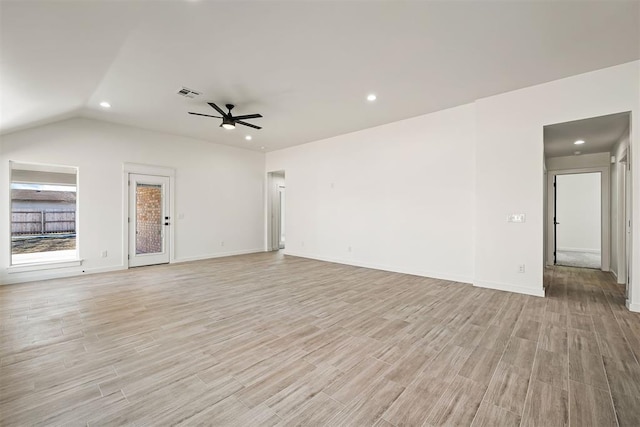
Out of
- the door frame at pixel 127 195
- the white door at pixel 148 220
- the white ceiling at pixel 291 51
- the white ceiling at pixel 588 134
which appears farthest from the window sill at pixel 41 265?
the white ceiling at pixel 588 134

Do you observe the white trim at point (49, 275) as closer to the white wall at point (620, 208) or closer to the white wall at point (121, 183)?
the white wall at point (121, 183)

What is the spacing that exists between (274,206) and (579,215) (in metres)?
10.1

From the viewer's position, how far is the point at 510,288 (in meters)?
4.25

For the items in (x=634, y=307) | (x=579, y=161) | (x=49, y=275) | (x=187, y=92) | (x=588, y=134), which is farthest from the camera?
(x=579, y=161)

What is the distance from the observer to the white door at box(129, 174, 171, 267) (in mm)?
6137

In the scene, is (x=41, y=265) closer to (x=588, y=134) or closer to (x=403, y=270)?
(x=403, y=270)

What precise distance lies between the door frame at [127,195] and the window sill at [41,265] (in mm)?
821

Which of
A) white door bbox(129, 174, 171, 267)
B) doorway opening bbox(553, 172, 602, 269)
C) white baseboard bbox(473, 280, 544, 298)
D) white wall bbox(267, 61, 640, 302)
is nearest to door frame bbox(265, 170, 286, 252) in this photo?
white wall bbox(267, 61, 640, 302)

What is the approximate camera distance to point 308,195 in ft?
25.0

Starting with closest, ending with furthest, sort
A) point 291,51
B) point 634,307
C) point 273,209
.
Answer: point 291,51 → point 634,307 → point 273,209

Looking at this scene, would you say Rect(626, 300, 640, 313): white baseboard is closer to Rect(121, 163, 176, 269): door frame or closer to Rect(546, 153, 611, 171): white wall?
Rect(546, 153, 611, 171): white wall

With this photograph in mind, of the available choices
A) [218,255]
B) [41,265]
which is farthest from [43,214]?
[218,255]

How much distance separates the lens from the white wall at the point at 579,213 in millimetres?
8617

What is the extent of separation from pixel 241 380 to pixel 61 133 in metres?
6.15
